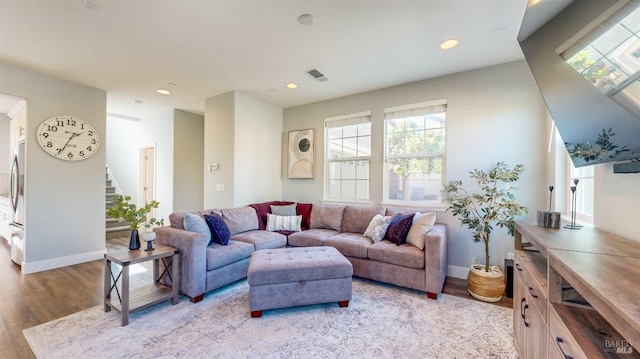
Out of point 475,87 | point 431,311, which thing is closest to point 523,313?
point 431,311

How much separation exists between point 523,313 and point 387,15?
7.87ft

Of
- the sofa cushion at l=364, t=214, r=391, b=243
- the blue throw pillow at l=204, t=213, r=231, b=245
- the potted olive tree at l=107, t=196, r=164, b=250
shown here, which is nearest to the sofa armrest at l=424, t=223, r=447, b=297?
the sofa cushion at l=364, t=214, r=391, b=243

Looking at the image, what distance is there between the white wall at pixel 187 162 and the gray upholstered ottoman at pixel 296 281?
12.2 feet

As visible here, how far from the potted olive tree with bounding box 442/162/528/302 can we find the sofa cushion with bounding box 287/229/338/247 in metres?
1.63

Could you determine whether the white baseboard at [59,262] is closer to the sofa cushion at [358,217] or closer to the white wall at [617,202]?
the sofa cushion at [358,217]

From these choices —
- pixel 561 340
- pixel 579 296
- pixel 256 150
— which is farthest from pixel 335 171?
pixel 561 340

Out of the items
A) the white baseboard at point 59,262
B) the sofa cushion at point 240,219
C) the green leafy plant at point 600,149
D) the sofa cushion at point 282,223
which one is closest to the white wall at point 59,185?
the white baseboard at point 59,262

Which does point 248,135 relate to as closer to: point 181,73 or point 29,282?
point 181,73

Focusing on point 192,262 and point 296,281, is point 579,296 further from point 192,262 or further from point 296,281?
point 192,262

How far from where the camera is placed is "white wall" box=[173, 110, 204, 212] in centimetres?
534

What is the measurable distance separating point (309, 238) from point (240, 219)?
101cm

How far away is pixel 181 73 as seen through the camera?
11.3 ft

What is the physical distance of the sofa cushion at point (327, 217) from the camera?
3.87 meters

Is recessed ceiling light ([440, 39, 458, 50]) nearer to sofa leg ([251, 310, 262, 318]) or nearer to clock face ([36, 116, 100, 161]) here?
sofa leg ([251, 310, 262, 318])
